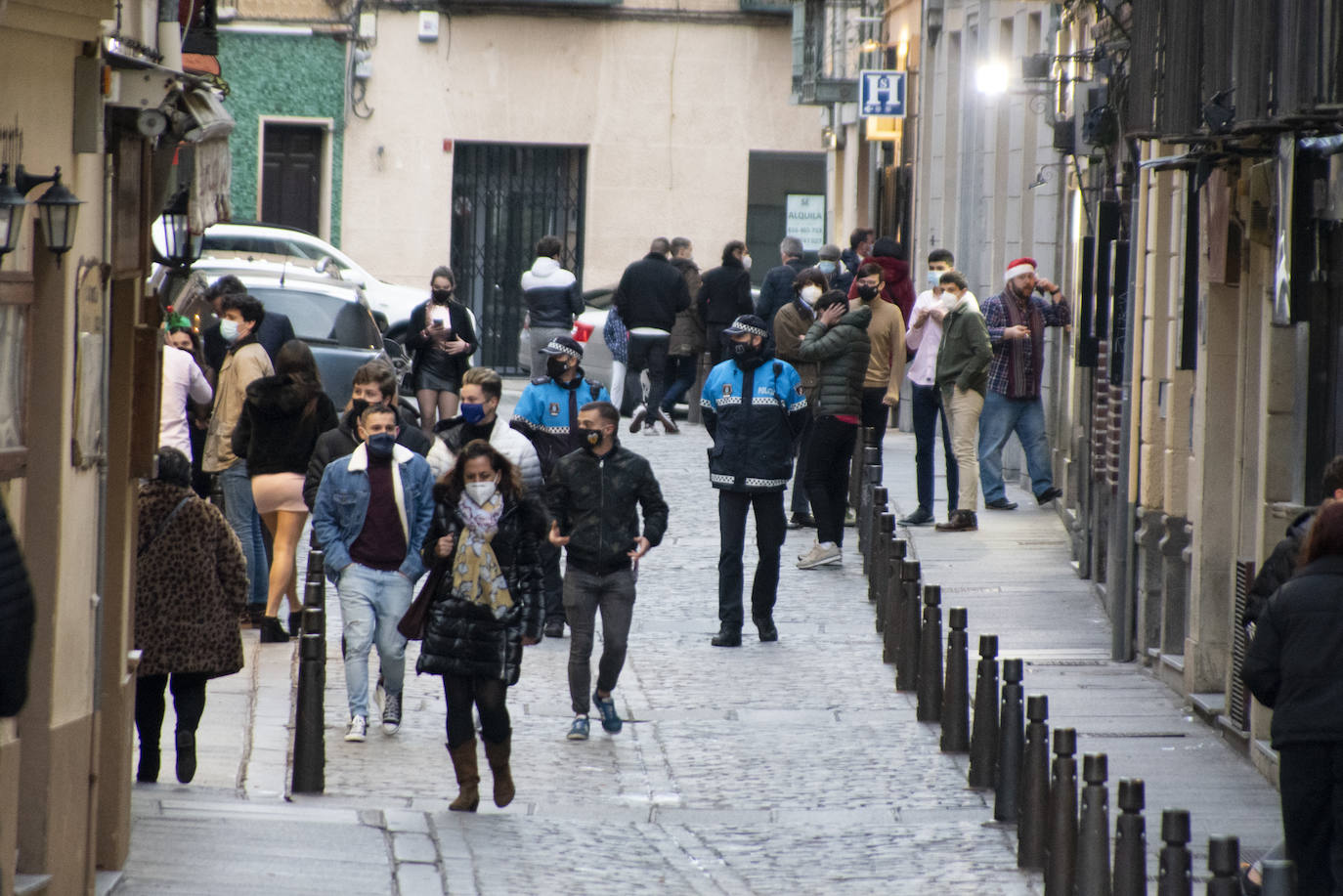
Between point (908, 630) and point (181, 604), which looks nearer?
point (181, 604)

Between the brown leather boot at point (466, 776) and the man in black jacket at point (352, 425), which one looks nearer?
the brown leather boot at point (466, 776)

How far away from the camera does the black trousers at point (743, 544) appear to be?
13.9 meters

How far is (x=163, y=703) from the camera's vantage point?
1009cm

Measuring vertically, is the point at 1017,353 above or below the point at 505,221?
below

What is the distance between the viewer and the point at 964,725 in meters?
11.2

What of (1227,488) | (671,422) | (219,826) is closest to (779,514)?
(1227,488)

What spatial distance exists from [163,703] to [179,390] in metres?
3.79

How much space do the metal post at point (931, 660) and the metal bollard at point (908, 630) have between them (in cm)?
24

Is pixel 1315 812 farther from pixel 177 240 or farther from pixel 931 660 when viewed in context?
pixel 177 240

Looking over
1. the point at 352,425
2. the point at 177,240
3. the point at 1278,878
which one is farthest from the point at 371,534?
the point at 1278,878

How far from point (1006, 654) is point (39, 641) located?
7.19 meters

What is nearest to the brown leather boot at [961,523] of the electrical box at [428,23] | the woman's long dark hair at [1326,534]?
the woman's long dark hair at [1326,534]

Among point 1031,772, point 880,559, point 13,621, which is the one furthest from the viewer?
point 880,559

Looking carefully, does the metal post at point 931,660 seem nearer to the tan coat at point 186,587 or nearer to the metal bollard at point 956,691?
the metal bollard at point 956,691
